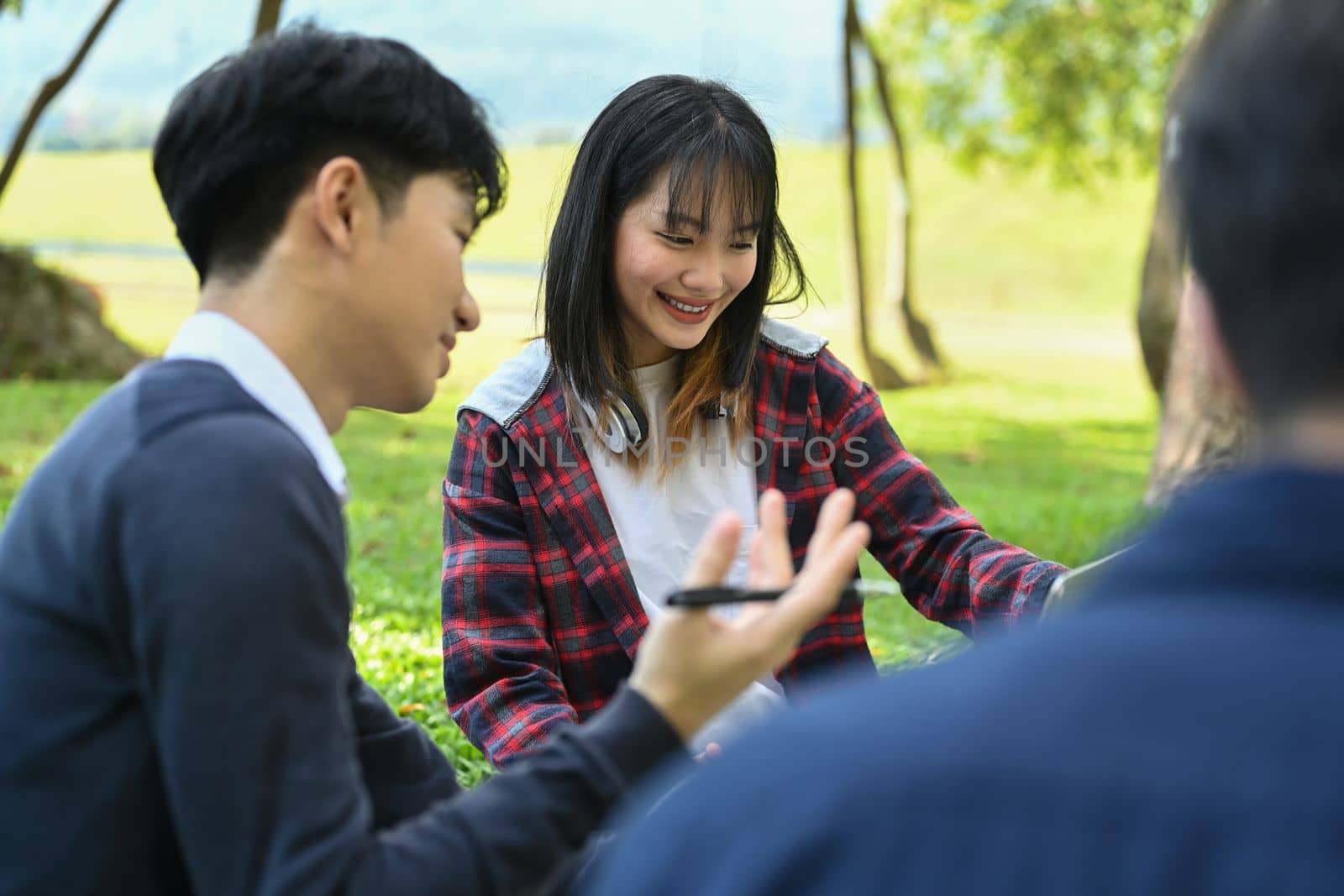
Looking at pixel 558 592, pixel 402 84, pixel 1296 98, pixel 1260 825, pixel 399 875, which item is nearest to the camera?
pixel 1260 825

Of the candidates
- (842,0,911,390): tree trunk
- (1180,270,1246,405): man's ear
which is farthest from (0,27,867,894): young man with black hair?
(842,0,911,390): tree trunk

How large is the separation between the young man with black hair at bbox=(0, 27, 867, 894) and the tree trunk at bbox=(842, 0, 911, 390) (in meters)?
12.7

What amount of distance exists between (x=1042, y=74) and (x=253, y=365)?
52.2 ft

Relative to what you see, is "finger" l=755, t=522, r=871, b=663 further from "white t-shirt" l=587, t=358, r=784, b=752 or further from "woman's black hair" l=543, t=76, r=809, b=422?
"woman's black hair" l=543, t=76, r=809, b=422

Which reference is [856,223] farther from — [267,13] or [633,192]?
[633,192]

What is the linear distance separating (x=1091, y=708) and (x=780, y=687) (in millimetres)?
1880

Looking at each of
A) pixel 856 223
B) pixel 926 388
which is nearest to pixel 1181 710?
pixel 856 223

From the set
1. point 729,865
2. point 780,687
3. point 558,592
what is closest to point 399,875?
point 729,865

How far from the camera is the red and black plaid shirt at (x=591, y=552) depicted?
2.34m

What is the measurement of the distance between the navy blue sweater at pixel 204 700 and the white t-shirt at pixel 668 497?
1152 millimetres

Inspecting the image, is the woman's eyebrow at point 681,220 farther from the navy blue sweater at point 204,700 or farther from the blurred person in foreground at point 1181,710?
the blurred person in foreground at point 1181,710

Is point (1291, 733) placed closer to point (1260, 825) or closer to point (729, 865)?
point (1260, 825)

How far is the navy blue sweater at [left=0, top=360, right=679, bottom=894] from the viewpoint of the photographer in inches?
49.4

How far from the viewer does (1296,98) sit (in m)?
0.82
